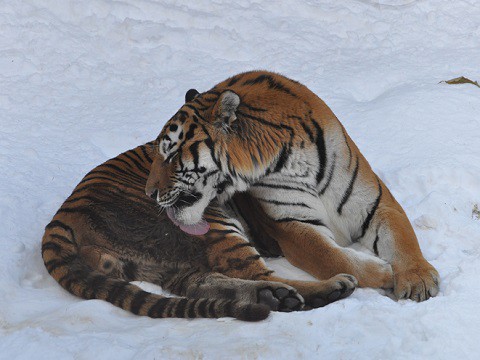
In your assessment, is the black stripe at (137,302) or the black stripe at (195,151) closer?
the black stripe at (137,302)

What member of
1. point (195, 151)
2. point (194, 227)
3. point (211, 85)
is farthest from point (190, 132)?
point (211, 85)

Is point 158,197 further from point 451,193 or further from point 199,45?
A: point 199,45

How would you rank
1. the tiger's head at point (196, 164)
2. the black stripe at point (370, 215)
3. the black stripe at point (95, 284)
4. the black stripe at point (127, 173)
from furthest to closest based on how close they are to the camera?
the black stripe at point (127, 173)
the black stripe at point (370, 215)
the tiger's head at point (196, 164)
the black stripe at point (95, 284)

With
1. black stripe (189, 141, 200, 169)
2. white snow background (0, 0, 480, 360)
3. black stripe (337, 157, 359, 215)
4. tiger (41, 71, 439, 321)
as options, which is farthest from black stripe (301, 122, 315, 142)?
white snow background (0, 0, 480, 360)

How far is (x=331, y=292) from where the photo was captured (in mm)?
3473

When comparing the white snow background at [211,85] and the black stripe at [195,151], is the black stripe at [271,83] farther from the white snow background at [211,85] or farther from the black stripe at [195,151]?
the white snow background at [211,85]

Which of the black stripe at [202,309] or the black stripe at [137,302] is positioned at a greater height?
the black stripe at [202,309]

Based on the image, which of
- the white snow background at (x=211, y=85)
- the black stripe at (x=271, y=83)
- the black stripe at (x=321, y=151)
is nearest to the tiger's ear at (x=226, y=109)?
the black stripe at (x=271, y=83)

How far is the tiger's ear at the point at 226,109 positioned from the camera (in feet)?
12.2

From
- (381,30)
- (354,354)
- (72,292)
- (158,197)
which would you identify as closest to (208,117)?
(158,197)

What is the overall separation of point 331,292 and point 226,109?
986 millimetres

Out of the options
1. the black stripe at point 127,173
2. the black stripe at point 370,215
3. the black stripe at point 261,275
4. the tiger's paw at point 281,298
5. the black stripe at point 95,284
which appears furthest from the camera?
the black stripe at point 127,173

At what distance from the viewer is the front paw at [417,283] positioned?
350 centimetres

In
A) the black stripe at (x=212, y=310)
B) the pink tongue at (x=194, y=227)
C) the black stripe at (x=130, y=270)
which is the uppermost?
the pink tongue at (x=194, y=227)
